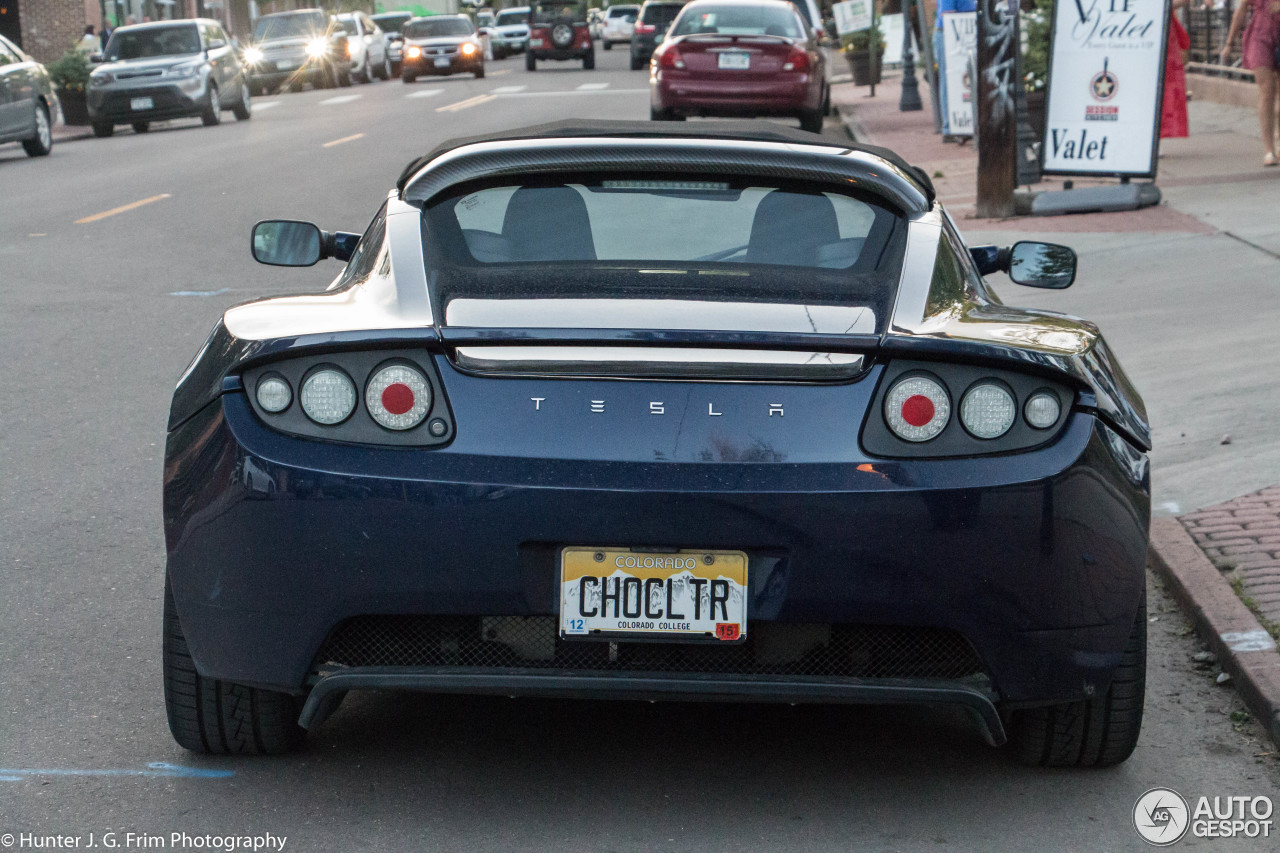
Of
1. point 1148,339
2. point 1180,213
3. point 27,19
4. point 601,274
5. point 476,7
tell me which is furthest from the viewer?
point 476,7

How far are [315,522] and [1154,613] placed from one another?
2687mm

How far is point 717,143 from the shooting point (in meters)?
4.11

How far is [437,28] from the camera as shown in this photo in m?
42.8

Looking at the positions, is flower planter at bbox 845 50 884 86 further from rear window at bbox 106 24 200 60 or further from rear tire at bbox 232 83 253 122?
rear window at bbox 106 24 200 60

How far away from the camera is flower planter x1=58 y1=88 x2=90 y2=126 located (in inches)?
1164

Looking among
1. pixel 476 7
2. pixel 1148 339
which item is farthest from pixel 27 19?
pixel 1148 339

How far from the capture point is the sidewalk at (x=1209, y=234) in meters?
4.35

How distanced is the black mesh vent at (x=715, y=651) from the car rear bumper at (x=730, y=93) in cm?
1722

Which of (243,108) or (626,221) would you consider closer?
(626,221)

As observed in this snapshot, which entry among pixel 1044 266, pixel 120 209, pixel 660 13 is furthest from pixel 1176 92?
pixel 660 13

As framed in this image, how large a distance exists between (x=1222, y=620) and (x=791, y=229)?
5.29 feet

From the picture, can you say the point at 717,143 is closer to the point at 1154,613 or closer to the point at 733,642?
the point at 733,642

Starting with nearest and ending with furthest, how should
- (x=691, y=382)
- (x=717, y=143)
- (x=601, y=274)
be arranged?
(x=691, y=382)
(x=601, y=274)
(x=717, y=143)

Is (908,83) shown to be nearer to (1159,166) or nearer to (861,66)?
(861,66)
